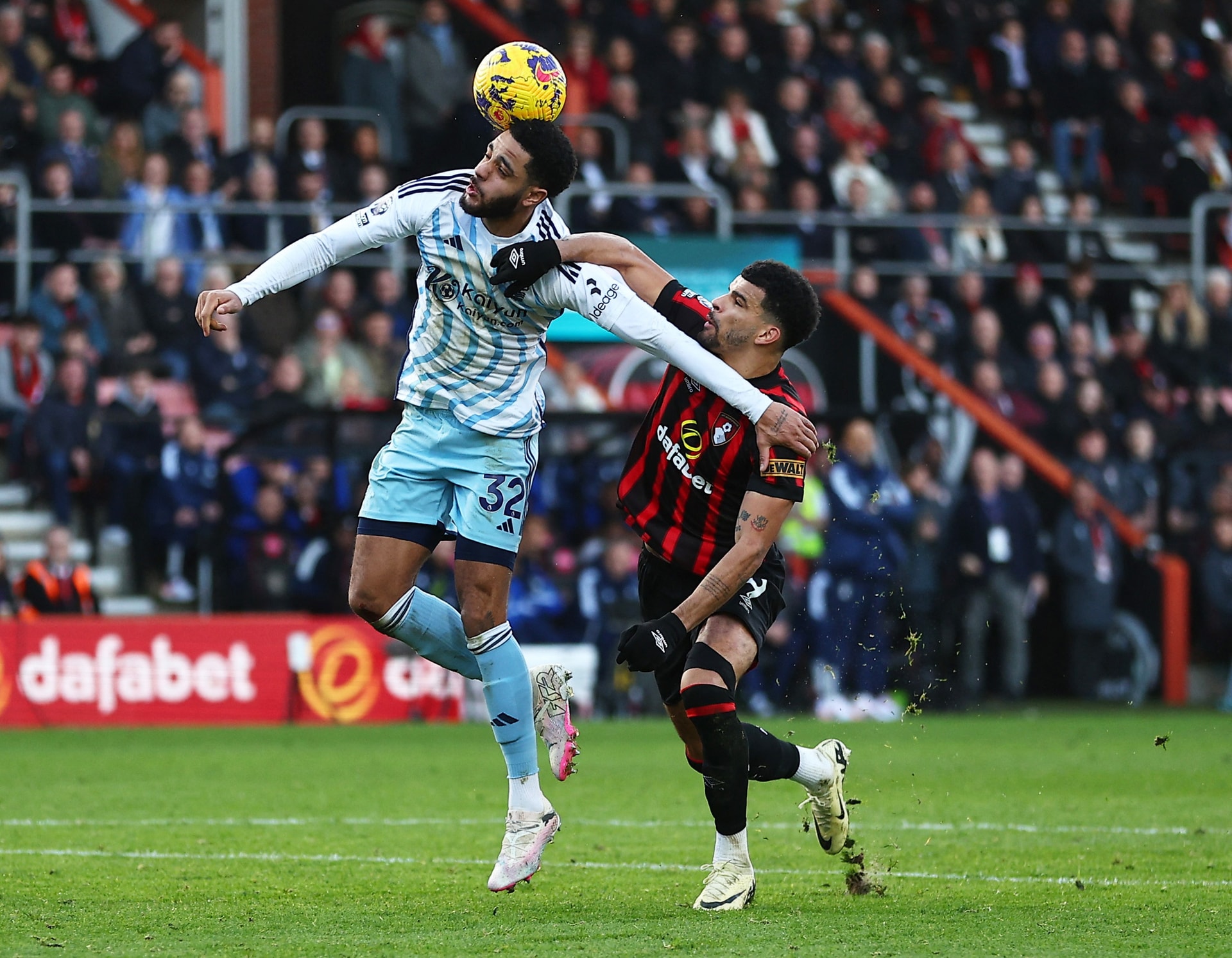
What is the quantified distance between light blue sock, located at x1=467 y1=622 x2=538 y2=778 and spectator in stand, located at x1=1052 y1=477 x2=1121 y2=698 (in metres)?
10.6

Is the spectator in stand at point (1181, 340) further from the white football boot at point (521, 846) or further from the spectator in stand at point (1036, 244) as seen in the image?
the white football boot at point (521, 846)

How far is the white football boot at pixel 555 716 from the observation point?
6.85m

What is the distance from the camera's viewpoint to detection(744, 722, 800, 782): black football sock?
6.68 m

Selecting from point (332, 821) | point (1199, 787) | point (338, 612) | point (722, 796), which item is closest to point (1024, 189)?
point (338, 612)

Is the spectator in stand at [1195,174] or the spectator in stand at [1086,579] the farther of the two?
the spectator in stand at [1195,174]

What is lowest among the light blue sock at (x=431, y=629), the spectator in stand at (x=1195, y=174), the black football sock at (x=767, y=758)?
the black football sock at (x=767, y=758)

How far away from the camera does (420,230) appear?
6.79 m

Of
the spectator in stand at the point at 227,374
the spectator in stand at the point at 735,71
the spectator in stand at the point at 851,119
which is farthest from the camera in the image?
the spectator in stand at the point at 851,119

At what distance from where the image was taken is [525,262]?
6.50m

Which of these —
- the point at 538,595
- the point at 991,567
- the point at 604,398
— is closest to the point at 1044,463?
the point at 991,567

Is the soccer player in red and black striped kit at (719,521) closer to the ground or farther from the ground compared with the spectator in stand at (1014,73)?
closer to the ground

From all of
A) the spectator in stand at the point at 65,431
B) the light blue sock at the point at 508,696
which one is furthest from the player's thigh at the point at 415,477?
the spectator in stand at the point at 65,431

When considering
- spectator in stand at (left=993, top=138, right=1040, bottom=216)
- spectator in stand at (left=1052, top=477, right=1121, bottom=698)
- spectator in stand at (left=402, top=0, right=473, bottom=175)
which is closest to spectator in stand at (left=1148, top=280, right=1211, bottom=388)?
spectator in stand at (left=993, top=138, right=1040, bottom=216)

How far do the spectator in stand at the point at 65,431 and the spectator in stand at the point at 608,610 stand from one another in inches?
160
